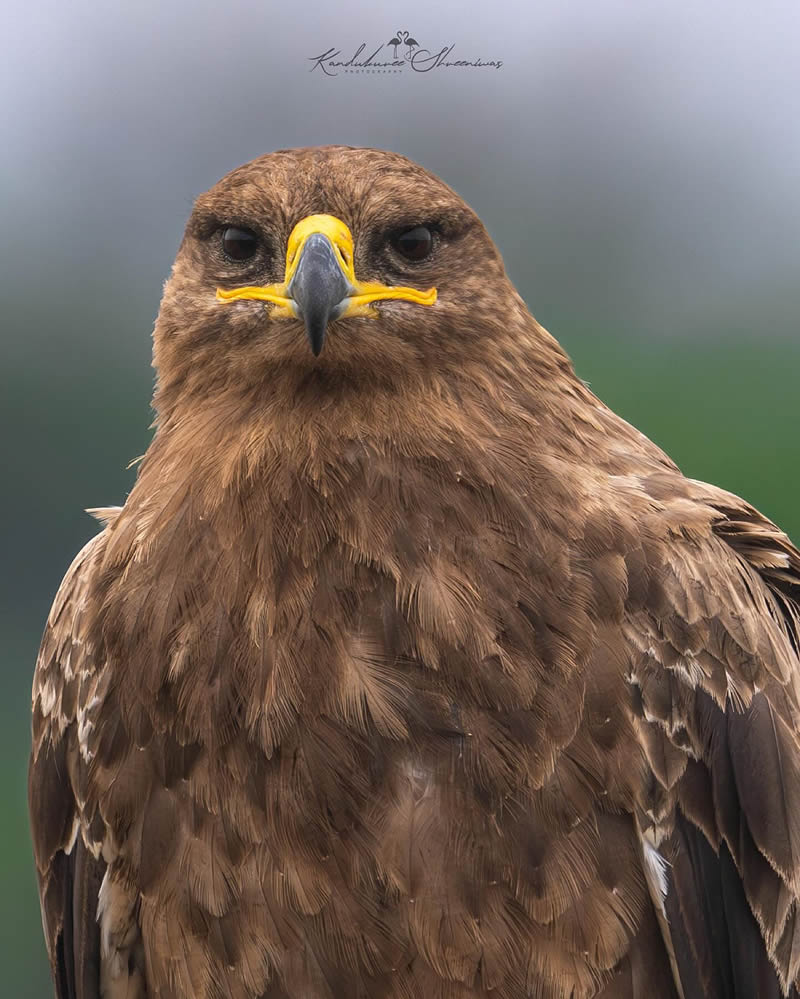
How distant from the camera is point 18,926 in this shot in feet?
22.6

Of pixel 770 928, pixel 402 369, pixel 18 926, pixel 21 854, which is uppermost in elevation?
pixel 402 369

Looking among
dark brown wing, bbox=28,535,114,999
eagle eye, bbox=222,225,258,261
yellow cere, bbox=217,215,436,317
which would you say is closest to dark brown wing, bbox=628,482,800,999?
yellow cere, bbox=217,215,436,317

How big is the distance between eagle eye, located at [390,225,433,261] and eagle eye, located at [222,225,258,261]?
1.13ft

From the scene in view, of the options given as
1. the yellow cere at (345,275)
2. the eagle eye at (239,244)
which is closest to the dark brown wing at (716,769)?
the yellow cere at (345,275)

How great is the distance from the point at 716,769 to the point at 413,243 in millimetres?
1475

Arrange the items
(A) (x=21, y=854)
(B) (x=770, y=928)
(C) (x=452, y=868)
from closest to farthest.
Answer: (C) (x=452, y=868) → (B) (x=770, y=928) → (A) (x=21, y=854)

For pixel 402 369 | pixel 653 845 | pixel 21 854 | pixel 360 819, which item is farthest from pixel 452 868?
pixel 21 854

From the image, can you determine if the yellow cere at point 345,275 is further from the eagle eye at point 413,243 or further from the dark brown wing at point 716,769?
the dark brown wing at point 716,769

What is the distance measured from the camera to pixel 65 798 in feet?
12.0

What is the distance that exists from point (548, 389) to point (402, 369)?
42 cm

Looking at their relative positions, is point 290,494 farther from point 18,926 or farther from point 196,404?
point 18,926

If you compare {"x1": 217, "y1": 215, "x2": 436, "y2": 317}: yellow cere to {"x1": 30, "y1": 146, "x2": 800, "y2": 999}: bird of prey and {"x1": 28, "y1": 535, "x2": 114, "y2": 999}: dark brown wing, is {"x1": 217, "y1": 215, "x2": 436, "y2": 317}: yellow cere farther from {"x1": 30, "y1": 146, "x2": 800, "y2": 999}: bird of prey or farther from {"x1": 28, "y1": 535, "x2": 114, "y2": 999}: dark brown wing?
{"x1": 28, "y1": 535, "x2": 114, "y2": 999}: dark brown wing

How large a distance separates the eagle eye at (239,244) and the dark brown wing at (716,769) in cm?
116

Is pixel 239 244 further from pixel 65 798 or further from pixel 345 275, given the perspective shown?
pixel 65 798
